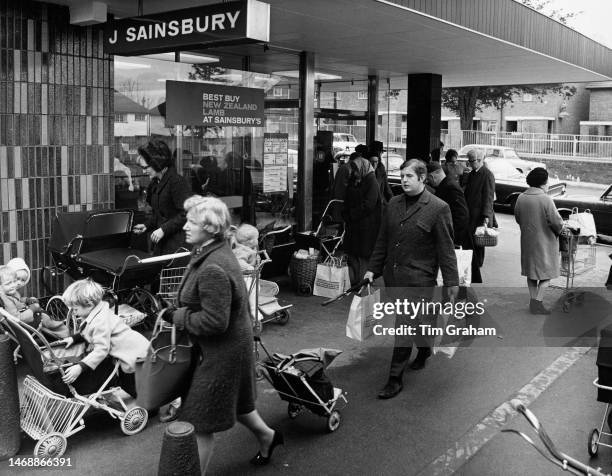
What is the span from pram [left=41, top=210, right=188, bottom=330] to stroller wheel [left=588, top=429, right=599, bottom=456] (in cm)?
377

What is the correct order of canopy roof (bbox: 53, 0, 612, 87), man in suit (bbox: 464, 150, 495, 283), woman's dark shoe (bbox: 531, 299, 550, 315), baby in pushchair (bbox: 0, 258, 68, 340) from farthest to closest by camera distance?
man in suit (bbox: 464, 150, 495, 283) → woman's dark shoe (bbox: 531, 299, 550, 315) → canopy roof (bbox: 53, 0, 612, 87) → baby in pushchair (bbox: 0, 258, 68, 340)

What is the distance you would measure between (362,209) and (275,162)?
83.3 inches

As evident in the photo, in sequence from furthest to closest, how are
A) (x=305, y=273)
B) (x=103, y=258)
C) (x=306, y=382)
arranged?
(x=305, y=273), (x=103, y=258), (x=306, y=382)

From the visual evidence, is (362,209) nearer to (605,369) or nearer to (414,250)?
(414,250)

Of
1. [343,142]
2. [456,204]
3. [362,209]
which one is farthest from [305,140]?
[456,204]

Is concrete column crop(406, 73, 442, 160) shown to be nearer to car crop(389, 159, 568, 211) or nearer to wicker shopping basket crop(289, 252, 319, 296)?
wicker shopping basket crop(289, 252, 319, 296)

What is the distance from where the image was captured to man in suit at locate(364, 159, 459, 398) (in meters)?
5.94

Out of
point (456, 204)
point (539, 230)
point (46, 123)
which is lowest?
point (539, 230)

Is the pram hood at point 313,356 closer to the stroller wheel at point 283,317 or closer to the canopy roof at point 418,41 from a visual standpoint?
the stroller wheel at point 283,317

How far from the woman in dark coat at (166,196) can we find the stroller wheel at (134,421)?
2.22m

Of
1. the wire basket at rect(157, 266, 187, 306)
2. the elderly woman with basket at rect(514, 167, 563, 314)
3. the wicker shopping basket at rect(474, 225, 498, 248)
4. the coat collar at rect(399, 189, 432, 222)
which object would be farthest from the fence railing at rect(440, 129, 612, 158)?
the coat collar at rect(399, 189, 432, 222)

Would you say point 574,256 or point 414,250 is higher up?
point 414,250

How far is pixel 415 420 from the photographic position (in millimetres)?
5574

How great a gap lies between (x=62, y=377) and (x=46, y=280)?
2.83 metres
